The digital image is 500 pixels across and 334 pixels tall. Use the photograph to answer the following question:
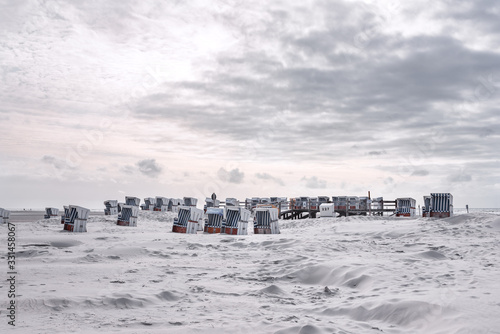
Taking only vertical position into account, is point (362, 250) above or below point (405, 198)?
below

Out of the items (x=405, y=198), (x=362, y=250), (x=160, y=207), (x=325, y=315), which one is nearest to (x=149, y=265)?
(x=325, y=315)

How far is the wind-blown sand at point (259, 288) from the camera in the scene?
17.5ft

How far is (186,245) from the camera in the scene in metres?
13.4

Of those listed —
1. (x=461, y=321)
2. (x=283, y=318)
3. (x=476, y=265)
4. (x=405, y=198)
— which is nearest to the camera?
(x=461, y=321)

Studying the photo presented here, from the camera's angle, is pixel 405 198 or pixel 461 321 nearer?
pixel 461 321

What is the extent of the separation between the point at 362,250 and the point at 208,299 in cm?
667

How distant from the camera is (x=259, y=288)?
25.2 feet

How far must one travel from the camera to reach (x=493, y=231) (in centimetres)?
1526

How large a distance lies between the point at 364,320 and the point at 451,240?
9.20 metres

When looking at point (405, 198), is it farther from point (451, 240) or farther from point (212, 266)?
point (212, 266)

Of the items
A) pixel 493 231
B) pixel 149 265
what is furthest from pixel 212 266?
pixel 493 231

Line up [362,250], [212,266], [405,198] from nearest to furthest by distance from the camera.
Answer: [212,266] < [362,250] < [405,198]

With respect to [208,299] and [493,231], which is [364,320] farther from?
[493,231]

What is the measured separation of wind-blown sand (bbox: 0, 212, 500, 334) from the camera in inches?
209
